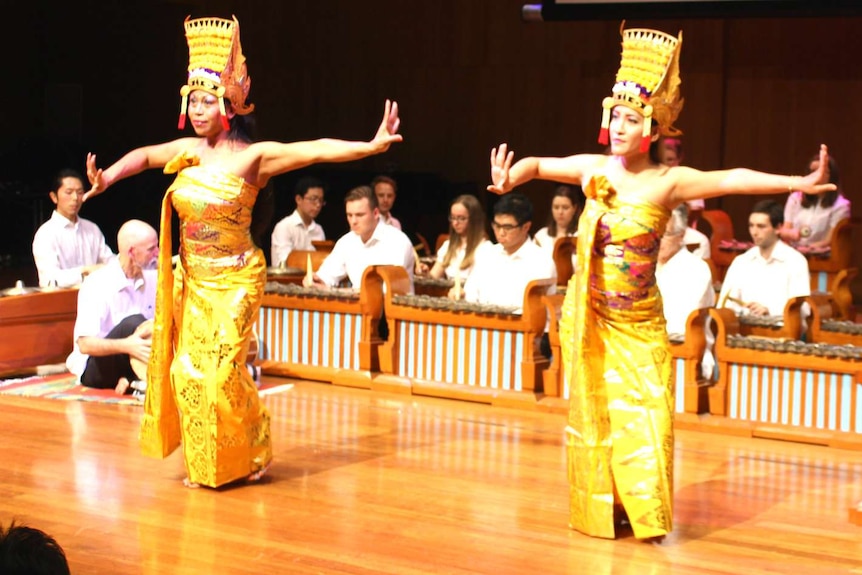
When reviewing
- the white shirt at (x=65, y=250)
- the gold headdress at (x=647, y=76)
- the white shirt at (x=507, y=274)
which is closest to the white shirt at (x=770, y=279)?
the white shirt at (x=507, y=274)

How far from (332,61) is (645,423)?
8487mm

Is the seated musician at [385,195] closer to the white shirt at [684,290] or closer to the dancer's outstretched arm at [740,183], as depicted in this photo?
the white shirt at [684,290]

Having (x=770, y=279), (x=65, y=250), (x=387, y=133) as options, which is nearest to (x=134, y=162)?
(x=387, y=133)

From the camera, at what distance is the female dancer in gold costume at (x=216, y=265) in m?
4.71

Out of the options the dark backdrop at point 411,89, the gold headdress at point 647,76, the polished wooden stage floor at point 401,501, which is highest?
the dark backdrop at point 411,89

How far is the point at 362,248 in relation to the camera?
732 centimetres

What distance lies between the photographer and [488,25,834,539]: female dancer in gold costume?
4242 mm

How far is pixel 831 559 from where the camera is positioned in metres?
4.16

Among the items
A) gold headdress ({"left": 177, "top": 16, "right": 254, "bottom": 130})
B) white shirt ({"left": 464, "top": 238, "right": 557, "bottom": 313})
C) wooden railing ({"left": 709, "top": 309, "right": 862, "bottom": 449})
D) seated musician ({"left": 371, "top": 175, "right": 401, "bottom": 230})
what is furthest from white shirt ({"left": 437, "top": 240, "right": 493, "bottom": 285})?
gold headdress ({"left": 177, "top": 16, "right": 254, "bottom": 130})

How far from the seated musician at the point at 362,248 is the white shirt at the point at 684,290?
5.05ft

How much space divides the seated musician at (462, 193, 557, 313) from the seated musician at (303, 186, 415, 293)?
0.59m

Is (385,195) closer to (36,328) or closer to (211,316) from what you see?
(36,328)

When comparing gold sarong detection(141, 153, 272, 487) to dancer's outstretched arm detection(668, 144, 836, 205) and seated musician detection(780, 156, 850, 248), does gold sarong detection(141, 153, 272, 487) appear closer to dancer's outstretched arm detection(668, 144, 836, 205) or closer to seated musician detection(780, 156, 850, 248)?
dancer's outstretched arm detection(668, 144, 836, 205)

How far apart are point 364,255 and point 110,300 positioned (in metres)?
1.51
